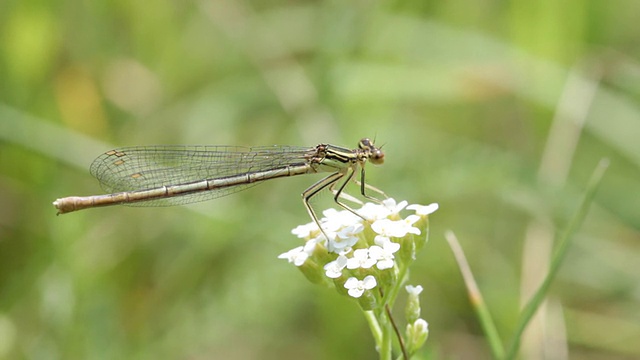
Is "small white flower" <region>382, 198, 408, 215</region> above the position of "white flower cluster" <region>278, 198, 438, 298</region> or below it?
above

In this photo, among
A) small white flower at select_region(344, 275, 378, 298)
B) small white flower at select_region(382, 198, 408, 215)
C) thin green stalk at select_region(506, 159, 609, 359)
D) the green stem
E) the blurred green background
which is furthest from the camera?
the blurred green background

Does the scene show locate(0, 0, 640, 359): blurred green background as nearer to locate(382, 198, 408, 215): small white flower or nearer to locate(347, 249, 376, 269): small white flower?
locate(382, 198, 408, 215): small white flower

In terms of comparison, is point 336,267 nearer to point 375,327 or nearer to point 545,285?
point 375,327

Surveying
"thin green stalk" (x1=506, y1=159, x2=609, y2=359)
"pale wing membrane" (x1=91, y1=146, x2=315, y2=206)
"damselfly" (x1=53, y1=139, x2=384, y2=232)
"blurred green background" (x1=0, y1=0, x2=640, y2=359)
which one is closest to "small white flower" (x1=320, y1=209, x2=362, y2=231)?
"thin green stalk" (x1=506, y1=159, x2=609, y2=359)

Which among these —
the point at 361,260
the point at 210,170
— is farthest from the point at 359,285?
the point at 210,170

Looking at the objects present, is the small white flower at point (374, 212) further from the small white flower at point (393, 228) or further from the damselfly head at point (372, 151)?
the damselfly head at point (372, 151)

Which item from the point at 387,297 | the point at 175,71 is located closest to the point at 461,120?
the point at 175,71

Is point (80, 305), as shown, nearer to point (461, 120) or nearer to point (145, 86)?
point (145, 86)
